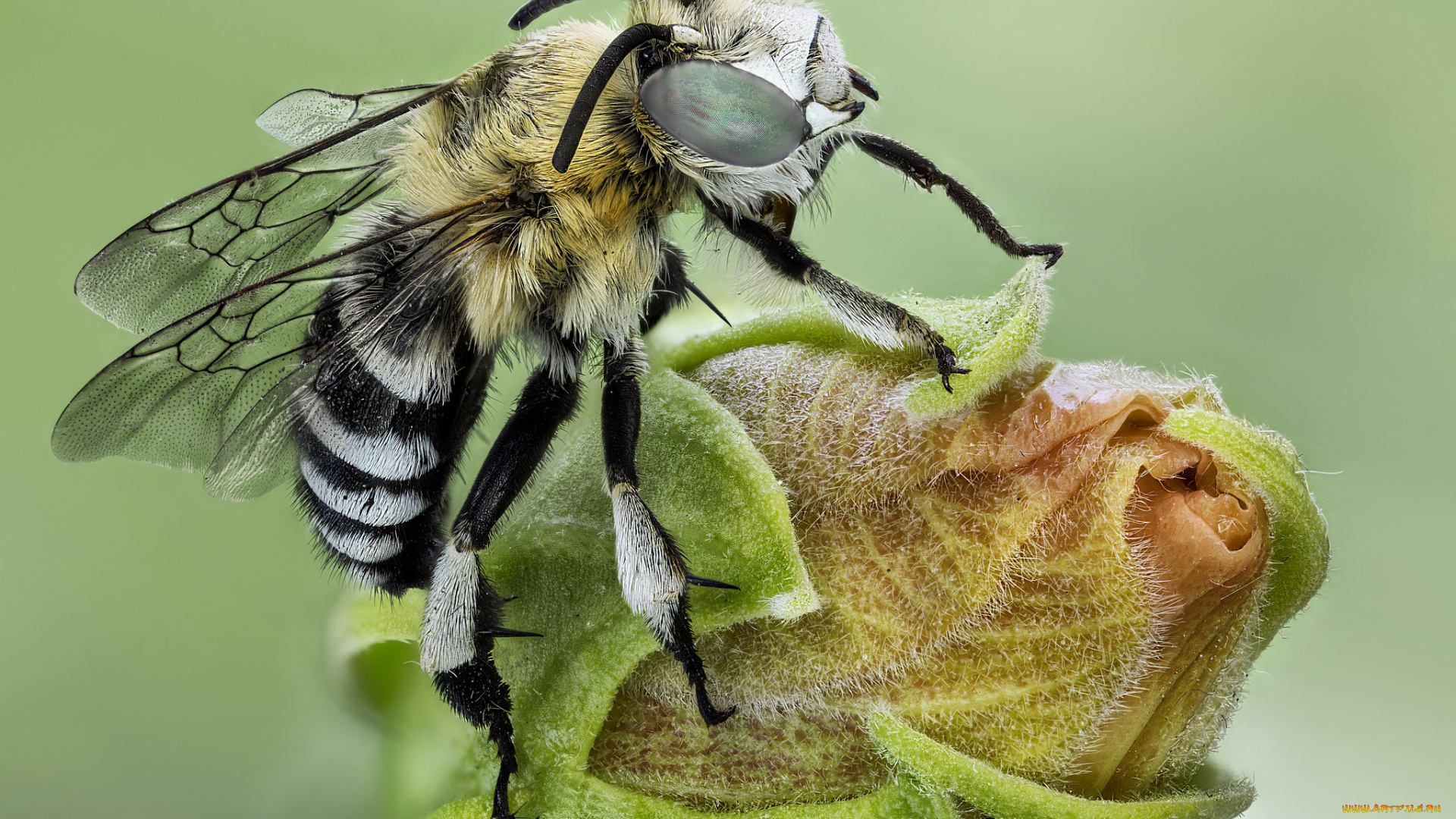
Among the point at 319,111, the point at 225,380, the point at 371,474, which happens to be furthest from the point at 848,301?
the point at 319,111

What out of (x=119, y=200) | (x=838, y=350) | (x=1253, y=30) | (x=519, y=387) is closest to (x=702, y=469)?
(x=838, y=350)

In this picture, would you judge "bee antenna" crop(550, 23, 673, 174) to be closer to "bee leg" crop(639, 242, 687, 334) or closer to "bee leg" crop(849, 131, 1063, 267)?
"bee leg" crop(639, 242, 687, 334)

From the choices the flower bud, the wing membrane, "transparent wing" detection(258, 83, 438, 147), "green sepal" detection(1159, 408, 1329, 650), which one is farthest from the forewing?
"green sepal" detection(1159, 408, 1329, 650)

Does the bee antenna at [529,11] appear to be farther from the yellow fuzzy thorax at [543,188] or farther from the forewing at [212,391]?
the forewing at [212,391]

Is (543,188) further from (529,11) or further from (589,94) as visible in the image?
(529,11)

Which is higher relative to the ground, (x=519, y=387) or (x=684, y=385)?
(x=684, y=385)

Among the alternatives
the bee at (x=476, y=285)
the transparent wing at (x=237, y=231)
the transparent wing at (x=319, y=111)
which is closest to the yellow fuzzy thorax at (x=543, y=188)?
the bee at (x=476, y=285)

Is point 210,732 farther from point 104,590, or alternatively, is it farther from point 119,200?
point 119,200

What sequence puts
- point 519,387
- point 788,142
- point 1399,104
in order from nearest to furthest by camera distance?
1. point 788,142
2. point 519,387
3. point 1399,104
